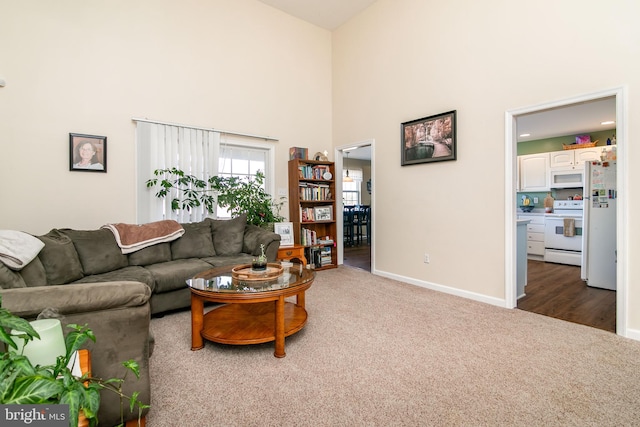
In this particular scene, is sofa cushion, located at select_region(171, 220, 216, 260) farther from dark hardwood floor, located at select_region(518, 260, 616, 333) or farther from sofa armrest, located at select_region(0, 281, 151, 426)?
dark hardwood floor, located at select_region(518, 260, 616, 333)

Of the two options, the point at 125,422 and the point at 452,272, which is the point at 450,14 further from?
the point at 125,422

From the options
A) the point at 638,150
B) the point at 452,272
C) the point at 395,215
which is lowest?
the point at 452,272

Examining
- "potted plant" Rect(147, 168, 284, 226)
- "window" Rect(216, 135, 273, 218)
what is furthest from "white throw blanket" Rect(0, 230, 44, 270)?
"window" Rect(216, 135, 273, 218)

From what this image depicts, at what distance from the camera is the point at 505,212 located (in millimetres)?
3221

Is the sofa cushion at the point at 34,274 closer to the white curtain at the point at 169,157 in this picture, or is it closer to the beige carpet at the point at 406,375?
the beige carpet at the point at 406,375

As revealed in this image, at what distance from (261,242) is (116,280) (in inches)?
58.5

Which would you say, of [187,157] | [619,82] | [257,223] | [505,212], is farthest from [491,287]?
[187,157]

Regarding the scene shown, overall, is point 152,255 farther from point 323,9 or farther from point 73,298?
point 323,9

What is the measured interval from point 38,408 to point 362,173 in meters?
9.78

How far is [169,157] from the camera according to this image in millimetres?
3916

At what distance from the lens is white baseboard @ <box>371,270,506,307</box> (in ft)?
10.8

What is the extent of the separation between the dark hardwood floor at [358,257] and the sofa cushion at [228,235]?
7.35ft

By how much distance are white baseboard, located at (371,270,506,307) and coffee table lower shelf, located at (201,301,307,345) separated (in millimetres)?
1992

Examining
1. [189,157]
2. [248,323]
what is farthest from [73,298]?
[189,157]
